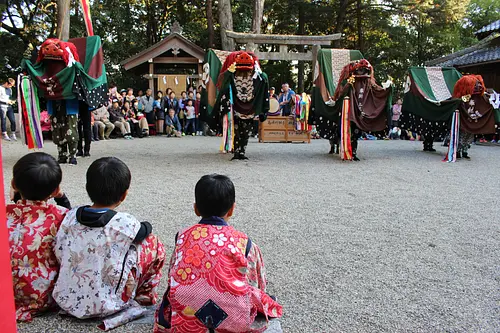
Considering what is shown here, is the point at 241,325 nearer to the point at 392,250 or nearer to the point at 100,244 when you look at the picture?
the point at 100,244

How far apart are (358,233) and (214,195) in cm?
198

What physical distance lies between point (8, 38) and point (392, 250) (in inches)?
733

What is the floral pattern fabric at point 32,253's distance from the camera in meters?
2.06

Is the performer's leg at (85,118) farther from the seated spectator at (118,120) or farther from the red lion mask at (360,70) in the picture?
the seated spectator at (118,120)

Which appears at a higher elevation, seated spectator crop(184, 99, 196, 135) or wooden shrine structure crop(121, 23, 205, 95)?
wooden shrine structure crop(121, 23, 205, 95)

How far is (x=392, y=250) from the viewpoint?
124 inches

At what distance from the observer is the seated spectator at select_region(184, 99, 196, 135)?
569 inches

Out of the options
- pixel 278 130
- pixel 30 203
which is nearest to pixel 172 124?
pixel 278 130

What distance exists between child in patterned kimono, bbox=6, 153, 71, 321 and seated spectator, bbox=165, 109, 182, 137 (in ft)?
39.6

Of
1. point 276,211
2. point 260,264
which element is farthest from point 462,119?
point 260,264

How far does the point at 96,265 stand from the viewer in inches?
79.7

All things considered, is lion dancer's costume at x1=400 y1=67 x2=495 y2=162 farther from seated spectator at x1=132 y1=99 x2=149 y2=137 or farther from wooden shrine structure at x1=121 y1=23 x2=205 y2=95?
wooden shrine structure at x1=121 y1=23 x2=205 y2=95

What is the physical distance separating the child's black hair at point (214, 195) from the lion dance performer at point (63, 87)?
5.26 m

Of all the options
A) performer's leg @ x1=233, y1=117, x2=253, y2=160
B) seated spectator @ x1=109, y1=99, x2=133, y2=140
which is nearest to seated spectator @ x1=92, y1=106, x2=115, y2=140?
seated spectator @ x1=109, y1=99, x2=133, y2=140
